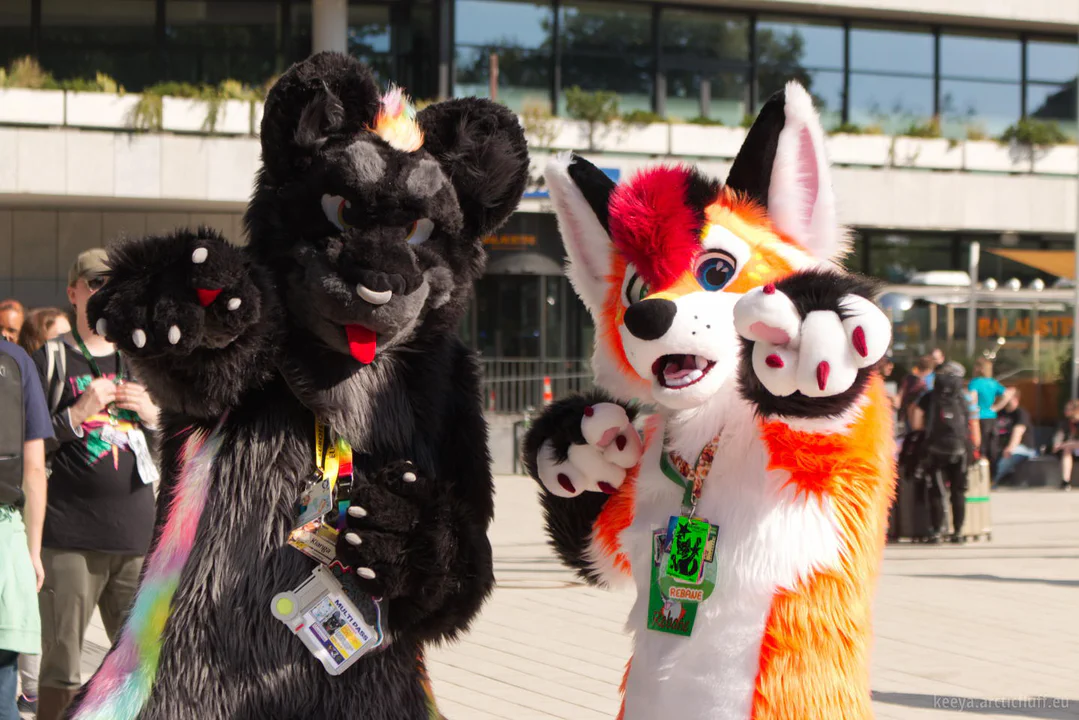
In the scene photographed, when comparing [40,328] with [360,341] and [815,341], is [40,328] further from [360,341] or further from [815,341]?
[815,341]

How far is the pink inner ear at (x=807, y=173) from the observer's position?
314cm

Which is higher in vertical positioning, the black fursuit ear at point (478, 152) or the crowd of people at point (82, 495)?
the black fursuit ear at point (478, 152)

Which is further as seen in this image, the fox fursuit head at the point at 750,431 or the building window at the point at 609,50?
the building window at the point at 609,50

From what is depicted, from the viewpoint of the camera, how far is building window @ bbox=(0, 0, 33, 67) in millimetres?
22359

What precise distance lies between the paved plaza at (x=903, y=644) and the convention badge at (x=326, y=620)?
254cm

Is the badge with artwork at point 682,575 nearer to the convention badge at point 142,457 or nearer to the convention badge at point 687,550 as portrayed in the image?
the convention badge at point 687,550

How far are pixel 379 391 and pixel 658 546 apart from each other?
0.82m

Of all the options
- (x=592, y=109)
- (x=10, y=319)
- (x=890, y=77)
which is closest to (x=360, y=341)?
(x=10, y=319)

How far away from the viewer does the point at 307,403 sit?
124 inches

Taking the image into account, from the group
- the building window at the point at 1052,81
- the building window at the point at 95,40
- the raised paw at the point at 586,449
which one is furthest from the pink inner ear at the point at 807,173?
the building window at the point at 1052,81

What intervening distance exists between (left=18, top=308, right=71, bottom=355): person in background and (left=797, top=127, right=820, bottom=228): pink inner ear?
4059 millimetres

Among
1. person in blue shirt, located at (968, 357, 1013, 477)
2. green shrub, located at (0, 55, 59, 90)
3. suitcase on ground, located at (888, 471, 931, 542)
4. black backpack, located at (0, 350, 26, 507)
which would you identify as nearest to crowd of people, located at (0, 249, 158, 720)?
black backpack, located at (0, 350, 26, 507)

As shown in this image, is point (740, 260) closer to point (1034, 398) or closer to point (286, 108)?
point (286, 108)

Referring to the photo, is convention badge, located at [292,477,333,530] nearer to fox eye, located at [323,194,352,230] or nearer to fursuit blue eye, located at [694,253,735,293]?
Answer: fox eye, located at [323,194,352,230]
